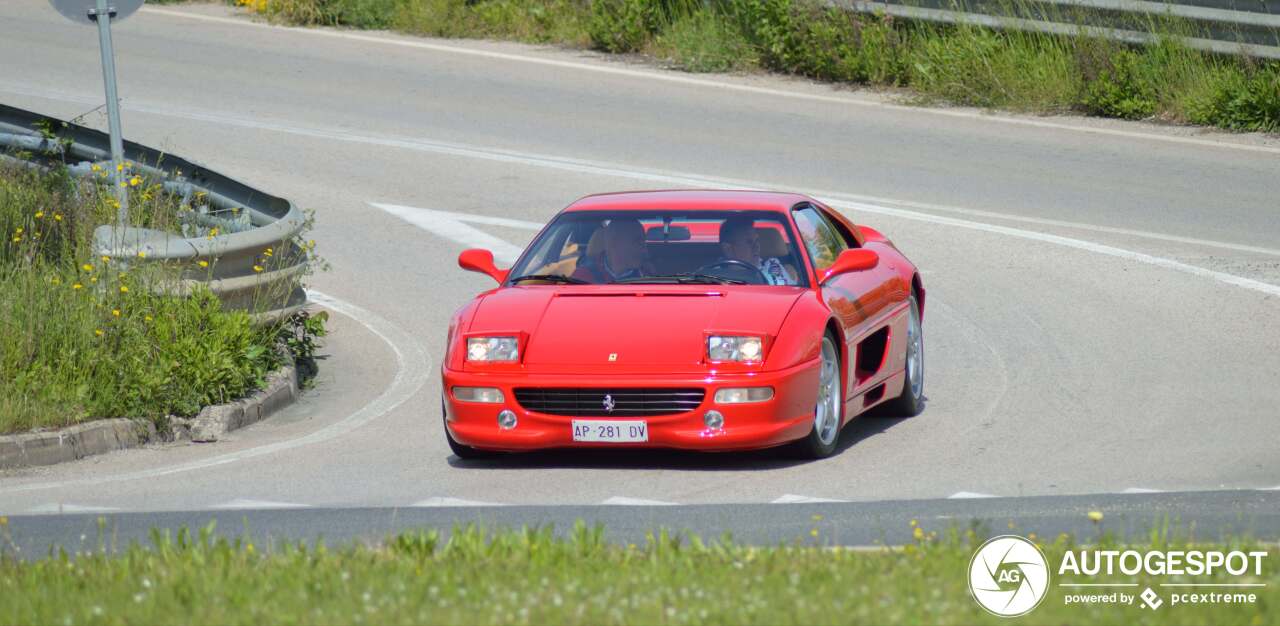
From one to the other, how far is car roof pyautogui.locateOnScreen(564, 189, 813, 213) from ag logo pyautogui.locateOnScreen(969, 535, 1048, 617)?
3877mm

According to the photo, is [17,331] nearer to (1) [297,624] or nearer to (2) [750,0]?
(1) [297,624]

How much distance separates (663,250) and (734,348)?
1.23 metres

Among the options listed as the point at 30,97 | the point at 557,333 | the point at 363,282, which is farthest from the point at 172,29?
the point at 557,333

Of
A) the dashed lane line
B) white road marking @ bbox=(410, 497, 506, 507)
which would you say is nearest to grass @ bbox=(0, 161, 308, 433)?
white road marking @ bbox=(410, 497, 506, 507)

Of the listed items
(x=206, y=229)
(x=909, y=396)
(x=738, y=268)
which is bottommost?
(x=909, y=396)

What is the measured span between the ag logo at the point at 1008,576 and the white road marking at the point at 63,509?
13.8 feet

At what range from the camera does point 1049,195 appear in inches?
626

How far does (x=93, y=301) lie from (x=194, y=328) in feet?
1.94

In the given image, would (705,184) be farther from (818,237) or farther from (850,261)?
(850,261)

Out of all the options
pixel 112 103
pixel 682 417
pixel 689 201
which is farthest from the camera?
pixel 112 103

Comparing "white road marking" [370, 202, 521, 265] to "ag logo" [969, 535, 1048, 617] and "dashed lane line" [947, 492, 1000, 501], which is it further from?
"ag logo" [969, 535, 1048, 617]

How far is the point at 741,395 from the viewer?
8.60 meters

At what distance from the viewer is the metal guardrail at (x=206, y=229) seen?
1105 centimetres

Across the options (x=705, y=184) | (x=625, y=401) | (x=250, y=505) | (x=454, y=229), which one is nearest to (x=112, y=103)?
(x=250, y=505)
